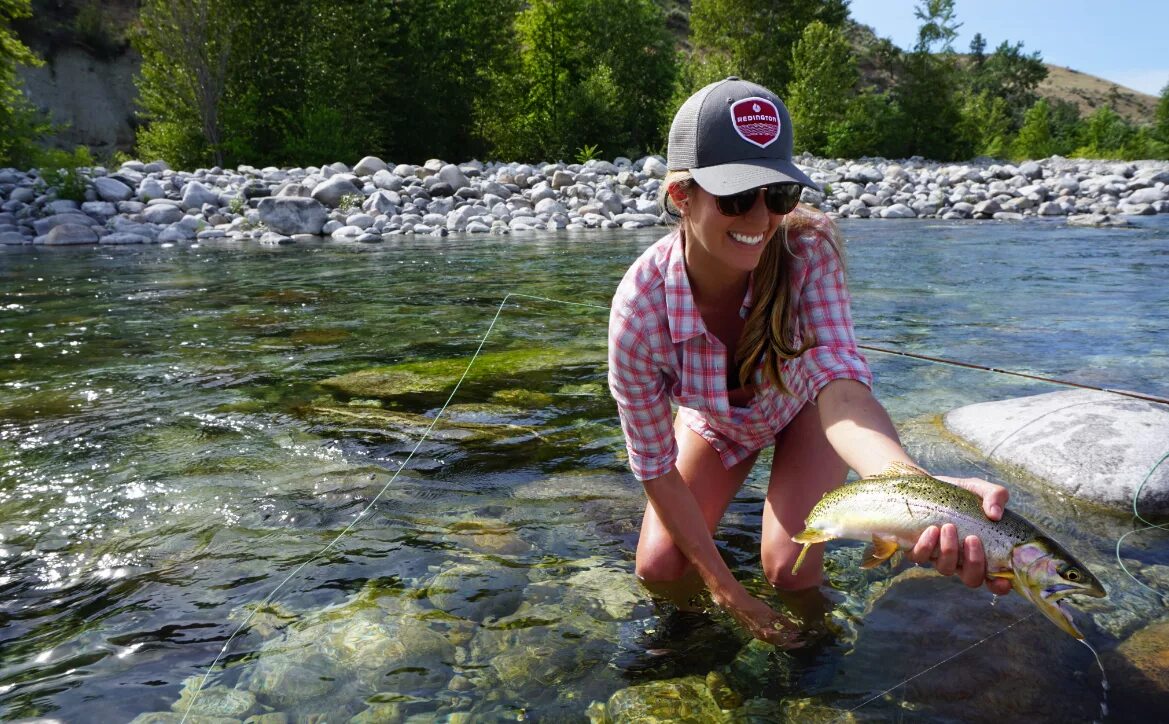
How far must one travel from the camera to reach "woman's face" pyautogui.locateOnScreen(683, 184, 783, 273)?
8.71 ft

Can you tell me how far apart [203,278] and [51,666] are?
35.8ft

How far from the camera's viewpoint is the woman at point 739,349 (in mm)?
2613

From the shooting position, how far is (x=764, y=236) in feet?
9.00

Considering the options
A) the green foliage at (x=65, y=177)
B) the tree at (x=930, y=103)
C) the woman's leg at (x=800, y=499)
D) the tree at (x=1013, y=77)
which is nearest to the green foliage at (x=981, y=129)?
the tree at (x=930, y=103)

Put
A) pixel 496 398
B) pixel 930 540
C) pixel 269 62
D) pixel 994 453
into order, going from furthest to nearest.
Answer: pixel 269 62 → pixel 496 398 → pixel 994 453 → pixel 930 540

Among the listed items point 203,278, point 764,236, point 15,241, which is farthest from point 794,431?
point 15,241

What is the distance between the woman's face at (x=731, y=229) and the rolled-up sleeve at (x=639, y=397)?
15.5 inches

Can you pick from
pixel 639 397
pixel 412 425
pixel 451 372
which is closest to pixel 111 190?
pixel 451 372

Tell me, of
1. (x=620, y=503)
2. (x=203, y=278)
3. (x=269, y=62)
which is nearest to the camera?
(x=620, y=503)

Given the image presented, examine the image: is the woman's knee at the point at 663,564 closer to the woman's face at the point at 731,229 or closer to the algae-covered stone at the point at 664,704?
the algae-covered stone at the point at 664,704

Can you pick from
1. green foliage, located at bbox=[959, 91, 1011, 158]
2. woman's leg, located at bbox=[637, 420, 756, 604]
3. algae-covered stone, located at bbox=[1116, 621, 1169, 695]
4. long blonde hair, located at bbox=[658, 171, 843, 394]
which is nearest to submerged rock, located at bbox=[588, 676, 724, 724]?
woman's leg, located at bbox=[637, 420, 756, 604]

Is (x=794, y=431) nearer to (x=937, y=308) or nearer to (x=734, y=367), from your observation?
(x=734, y=367)

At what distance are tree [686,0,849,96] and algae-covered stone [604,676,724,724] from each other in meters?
45.9

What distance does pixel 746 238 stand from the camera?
2.70 metres
